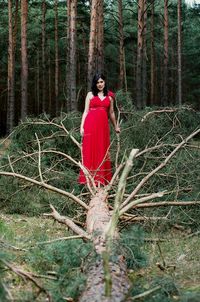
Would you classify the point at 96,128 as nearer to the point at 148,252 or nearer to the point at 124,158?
the point at 124,158

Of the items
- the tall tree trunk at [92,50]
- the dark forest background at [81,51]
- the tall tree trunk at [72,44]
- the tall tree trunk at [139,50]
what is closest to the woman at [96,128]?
the tall tree trunk at [92,50]

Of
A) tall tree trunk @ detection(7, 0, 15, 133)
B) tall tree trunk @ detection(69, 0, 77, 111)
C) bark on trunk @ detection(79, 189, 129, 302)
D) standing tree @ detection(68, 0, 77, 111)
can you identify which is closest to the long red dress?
bark on trunk @ detection(79, 189, 129, 302)

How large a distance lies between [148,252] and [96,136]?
2.77 m

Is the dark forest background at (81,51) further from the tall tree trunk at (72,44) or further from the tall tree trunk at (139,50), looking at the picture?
the tall tree trunk at (72,44)

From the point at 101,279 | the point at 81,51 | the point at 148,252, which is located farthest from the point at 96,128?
the point at 81,51

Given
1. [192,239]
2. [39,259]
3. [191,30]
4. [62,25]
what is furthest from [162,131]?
[191,30]

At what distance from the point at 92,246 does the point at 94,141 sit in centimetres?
367

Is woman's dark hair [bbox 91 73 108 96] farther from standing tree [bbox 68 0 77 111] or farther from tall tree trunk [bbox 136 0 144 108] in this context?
tall tree trunk [bbox 136 0 144 108]

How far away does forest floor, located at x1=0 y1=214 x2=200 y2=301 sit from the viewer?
13.2ft

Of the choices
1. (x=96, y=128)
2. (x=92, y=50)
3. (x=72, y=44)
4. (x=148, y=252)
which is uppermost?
(x=72, y=44)

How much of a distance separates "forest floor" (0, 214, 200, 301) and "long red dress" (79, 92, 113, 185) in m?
1.11

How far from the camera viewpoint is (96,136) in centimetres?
755

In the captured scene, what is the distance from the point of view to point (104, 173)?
24.3 feet

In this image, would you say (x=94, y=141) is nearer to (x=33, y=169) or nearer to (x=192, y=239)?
(x=33, y=169)
